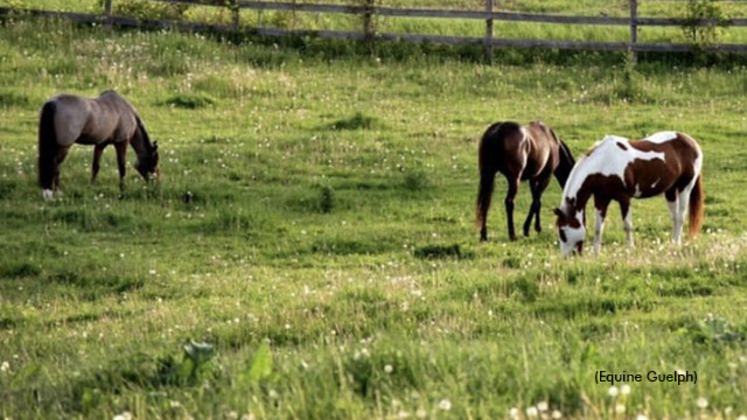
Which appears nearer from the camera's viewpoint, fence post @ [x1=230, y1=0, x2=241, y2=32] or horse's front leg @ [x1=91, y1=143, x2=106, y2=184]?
horse's front leg @ [x1=91, y1=143, x2=106, y2=184]

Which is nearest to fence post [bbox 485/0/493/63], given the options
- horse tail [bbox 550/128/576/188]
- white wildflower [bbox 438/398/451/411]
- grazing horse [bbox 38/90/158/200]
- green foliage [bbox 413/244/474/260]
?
horse tail [bbox 550/128/576/188]

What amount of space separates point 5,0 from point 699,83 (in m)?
16.0

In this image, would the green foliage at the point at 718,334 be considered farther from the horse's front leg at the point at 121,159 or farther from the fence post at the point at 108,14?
the fence post at the point at 108,14

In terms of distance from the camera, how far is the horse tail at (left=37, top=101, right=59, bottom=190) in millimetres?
18172

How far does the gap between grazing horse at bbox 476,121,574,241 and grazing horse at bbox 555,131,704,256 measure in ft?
5.13

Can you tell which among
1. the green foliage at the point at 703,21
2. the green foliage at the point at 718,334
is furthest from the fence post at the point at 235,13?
the green foliage at the point at 718,334

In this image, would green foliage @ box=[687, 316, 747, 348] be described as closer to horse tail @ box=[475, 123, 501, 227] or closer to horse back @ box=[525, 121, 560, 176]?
horse tail @ box=[475, 123, 501, 227]

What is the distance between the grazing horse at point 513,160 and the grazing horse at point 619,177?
1.56 m

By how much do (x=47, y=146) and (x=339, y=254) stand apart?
4.99 metres

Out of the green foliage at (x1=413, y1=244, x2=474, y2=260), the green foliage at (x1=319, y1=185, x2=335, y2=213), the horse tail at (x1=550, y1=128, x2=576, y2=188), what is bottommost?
the green foliage at (x1=413, y1=244, x2=474, y2=260)

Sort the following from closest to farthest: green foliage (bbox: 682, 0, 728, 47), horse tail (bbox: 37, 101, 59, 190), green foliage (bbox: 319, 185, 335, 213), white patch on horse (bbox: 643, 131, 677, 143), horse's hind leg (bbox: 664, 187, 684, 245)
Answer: white patch on horse (bbox: 643, 131, 677, 143) → horse's hind leg (bbox: 664, 187, 684, 245) → green foliage (bbox: 319, 185, 335, 213) → horse tail (bbox: 37, 101, 59, 190) → green foliage (bbox: 682, 0, 728, 47)

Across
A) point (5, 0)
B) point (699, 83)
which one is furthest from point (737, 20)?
point (5, 0)

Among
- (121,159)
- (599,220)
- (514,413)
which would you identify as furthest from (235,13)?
(514,413)

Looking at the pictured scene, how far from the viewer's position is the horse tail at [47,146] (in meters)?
18.2
